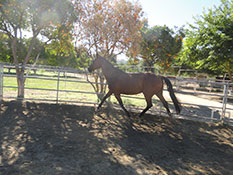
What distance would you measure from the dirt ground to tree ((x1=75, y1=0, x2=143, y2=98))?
3344mm

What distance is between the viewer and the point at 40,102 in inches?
254

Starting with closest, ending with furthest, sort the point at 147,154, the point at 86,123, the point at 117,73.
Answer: the point at 147,154 → the point at 86,123 → the point at 117,73

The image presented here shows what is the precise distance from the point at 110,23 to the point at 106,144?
5.19 meters

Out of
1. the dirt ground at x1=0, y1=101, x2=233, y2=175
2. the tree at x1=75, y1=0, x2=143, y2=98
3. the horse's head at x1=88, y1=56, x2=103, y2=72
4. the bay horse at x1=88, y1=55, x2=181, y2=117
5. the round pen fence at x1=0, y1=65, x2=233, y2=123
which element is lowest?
the dirt ground at x1=0, y1=101, x2=233, y2=175

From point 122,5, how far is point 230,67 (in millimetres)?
11070

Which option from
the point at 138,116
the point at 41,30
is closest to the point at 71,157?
the point at 138,116

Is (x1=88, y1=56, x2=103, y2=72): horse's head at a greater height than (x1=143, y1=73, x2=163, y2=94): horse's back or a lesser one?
greater

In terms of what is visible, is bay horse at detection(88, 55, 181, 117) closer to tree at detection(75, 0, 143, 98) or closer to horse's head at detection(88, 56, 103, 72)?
horse's head at detection(88, 56, 103, 72)

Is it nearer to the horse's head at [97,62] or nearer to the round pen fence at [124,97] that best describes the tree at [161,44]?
the round pen fence at [124,97]

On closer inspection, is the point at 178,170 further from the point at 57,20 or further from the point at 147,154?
the point at 57,20

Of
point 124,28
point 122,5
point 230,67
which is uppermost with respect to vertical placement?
point 122,5

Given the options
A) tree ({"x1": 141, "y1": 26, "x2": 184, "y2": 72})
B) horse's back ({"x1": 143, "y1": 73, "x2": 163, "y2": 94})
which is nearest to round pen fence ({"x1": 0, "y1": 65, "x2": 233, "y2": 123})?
horse's back ({"x1": 143, "y1": 73, "x2": 163, "y2": 94})

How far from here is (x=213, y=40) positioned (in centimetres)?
1159

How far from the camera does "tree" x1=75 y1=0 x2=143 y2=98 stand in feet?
23.5
